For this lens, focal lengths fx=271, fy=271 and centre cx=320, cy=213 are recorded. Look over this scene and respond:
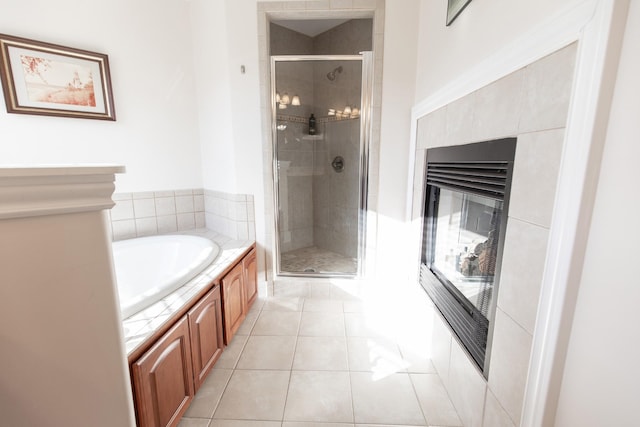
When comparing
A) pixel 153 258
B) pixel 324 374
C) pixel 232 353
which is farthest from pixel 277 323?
pixel 153 258

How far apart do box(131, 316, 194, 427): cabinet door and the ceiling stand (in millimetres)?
3257

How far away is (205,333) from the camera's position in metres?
1.55

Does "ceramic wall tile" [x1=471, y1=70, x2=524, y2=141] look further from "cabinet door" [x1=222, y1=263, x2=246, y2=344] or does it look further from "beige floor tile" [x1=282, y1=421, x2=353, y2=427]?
"cabinet door" [x1=222, y1=263, x2=246, y2=344]

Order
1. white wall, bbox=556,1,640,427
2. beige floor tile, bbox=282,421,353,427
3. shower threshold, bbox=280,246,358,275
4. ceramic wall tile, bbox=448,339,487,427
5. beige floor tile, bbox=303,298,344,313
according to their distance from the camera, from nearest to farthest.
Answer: white wall, bbox=556,1,640,427 < ceramic wall tile, bbox=448,339,487,427 < beige floor tile, bbox=282,421,353,427 < beige floor tile, bbox=303,298,344,313 < shower threshold, bbox=280,246,358,275

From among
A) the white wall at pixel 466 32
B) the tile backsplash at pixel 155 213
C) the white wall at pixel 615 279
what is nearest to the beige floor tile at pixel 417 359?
the white wall at pixel 615 279

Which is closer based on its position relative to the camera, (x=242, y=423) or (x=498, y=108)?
(x=498, y=108)

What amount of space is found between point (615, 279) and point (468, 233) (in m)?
0.75

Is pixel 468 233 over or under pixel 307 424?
over

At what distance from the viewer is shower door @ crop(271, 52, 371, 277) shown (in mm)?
2402

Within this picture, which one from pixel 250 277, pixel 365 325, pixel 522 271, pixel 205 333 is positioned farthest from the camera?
pixel 250 277


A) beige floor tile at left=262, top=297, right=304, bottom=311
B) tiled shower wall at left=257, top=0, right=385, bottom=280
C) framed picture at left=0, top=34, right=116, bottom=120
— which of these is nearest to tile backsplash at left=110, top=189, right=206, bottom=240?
framed picture at left=0, top=34, right=116, bottom=120

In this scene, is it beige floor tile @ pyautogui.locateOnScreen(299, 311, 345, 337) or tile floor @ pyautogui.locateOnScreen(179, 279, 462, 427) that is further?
beige floor tile @ pyautogui.locateOnScreen(299, 311, 345, 337)

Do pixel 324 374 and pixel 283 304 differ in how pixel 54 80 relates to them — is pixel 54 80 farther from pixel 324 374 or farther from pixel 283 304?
pixel 324 374

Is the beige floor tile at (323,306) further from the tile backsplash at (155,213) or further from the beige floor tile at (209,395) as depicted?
the tile backsplash at (155,213)
